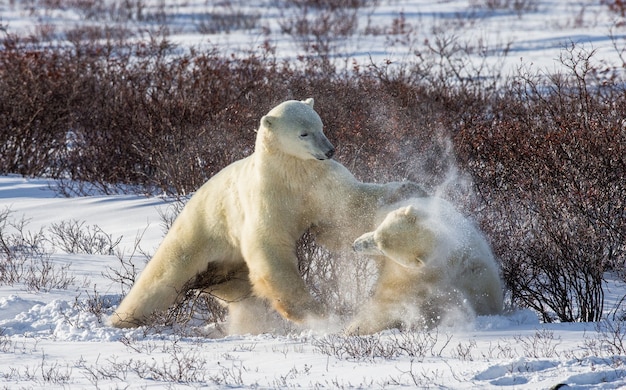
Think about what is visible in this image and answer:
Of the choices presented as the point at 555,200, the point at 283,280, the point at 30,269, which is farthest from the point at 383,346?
the point at 30,269

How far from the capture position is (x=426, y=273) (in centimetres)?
386

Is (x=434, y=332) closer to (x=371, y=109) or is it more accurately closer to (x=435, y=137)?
(x=435, y=137)

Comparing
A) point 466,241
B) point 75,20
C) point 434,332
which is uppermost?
point 75,20

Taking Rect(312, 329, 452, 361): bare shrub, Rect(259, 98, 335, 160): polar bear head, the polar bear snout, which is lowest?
Rect(312, 329, 452, 361): bare shrub

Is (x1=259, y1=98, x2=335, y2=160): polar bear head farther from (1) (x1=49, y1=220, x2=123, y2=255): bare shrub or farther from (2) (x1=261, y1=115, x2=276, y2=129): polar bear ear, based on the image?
(1) (x1=49, y1=220, x2=123, y2=255): bare shrub

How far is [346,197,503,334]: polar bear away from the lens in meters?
3.81

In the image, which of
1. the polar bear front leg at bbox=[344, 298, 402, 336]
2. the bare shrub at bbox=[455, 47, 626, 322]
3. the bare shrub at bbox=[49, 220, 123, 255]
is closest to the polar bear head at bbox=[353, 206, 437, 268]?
the polar bear front leg at bbox=[344, 298, 402, 336]

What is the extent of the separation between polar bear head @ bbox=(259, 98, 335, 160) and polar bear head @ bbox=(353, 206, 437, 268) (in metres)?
0.42

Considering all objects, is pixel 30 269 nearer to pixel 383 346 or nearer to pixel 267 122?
pixel 267 122

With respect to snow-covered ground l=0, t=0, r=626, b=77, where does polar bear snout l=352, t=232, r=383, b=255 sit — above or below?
below

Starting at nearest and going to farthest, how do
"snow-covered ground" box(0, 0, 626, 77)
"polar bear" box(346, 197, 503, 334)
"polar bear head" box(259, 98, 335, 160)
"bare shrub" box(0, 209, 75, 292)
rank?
1. "polar bear" box(346, 197, 503, 334)
2. "polar bear head" box(259, 98, 335, 160)
3. "bare shrub" box(0, 209, 75, 292)
4. "snow-covered ground" box(0, 0, 626, 77)

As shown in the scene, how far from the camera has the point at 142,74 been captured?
10.5m

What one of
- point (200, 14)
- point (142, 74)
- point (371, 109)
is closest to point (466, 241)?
point (371, 109)

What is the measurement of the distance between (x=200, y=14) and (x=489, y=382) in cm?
1980
